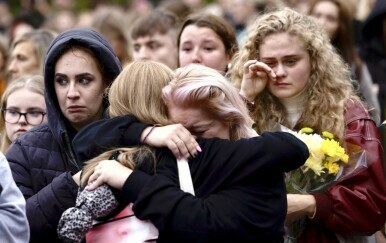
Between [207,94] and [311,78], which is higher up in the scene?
[207,94]

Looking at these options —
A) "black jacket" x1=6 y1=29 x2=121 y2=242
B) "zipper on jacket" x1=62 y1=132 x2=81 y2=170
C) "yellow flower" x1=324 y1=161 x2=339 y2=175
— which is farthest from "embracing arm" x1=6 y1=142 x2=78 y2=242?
"yellow flower" x1=324 y1=161 x2=339 y2=175

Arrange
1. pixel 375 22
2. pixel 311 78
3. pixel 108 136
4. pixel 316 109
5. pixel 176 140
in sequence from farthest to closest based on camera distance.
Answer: pixel 375 22
pixel 311 78
pixel 316 109
pixel 108 136
pixel 176 140

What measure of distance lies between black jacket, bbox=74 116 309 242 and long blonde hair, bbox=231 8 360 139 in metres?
1.29

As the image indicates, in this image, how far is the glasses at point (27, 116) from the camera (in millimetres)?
6340

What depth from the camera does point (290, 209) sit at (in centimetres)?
500

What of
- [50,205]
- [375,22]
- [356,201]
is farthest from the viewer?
[375,22]

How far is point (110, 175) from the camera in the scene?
13.6ft

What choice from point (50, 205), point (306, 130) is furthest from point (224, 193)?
point (306, 130)

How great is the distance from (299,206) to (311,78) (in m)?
0.91

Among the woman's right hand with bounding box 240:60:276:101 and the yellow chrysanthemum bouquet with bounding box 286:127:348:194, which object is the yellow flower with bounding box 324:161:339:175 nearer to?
the yellow chrysanthemum bouquet with bounding box 286:127:348:194

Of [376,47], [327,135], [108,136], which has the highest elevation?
[108,136]

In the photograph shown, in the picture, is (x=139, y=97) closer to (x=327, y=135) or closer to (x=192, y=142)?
(x=192, y=142)

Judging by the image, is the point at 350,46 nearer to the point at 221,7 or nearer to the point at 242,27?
the point at 242,27

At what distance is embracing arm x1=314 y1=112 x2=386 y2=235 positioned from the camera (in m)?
5.11
